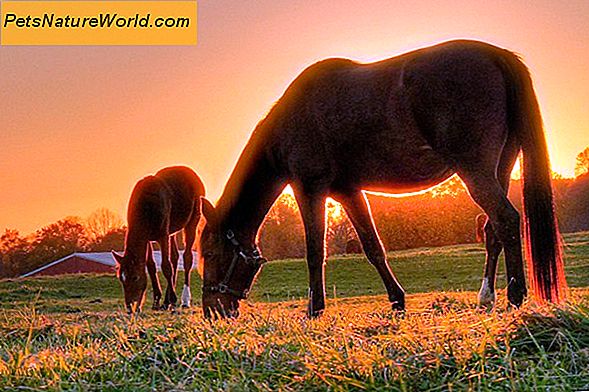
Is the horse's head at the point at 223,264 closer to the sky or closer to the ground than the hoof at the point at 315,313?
closer to the sky

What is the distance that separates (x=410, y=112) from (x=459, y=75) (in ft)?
1.85

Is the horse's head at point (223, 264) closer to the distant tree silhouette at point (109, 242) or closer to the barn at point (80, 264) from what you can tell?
the distant tree silhouette at point (109, 242)

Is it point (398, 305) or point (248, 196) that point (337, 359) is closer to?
point (398, 305)

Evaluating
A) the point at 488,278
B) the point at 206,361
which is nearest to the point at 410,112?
the point at 488,278

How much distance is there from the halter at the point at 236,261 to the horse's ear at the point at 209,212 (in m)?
0.23

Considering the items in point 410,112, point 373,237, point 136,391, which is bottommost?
point 136,391

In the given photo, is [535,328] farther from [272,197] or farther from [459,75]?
[272,197]

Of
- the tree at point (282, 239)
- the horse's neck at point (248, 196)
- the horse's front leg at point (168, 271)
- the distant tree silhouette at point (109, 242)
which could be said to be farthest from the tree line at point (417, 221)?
the horse's neck at point (248, 196)

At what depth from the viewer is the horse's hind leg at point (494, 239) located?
20.4 feet

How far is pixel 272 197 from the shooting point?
8359mm

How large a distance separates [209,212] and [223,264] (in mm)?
666

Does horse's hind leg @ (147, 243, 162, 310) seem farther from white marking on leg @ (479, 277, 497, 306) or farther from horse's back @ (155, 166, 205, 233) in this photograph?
white marking on leg @ (479, 277, 497, 306)

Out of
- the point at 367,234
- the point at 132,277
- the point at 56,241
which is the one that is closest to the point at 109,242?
the point at 56,241

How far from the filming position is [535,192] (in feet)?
19.1
